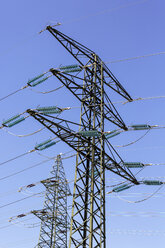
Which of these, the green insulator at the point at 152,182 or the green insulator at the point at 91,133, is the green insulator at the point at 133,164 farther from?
the green insulator at the point at 91,133

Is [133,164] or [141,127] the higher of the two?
[141,127]

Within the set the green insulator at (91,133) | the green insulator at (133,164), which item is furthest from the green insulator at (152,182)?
the green insulator at (91,133)

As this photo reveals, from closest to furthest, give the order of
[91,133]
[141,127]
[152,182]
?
[91,133] < [152,182] < [141,127]

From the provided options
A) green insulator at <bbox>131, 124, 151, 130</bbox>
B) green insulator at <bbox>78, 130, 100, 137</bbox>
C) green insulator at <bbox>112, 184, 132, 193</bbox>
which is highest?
green insulator at <bbox>131, 124, 151, 130</bbox>

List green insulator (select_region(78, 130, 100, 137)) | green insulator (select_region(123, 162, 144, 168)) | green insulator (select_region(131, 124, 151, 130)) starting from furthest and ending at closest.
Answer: green insulator (select_region(123, 162, 144, 168)) → green insulator (select_region(131, 124, 151, 130)) → green insulator (select_region(78, 130, 100, 137))

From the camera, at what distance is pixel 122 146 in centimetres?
1595

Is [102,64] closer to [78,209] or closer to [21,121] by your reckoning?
[21,121]

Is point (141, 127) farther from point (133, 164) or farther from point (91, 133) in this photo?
point (91, 133)

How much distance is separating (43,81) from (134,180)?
316 inches

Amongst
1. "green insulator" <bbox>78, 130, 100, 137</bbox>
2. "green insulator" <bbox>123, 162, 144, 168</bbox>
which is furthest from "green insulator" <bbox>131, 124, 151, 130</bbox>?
"green insulator" <bbox>78, 130, 100, 137</bbox>

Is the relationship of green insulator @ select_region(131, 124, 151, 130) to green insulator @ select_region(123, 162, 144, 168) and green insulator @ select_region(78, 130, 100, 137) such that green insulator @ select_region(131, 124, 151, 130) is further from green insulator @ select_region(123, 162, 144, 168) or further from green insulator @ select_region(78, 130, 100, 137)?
green insulator @ select_region(78, 130, 100, 137)

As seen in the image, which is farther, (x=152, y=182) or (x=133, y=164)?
(x=133, y=164)

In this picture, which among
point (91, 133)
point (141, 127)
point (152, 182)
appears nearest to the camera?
point (91, 133)

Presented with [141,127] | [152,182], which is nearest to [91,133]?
[141,127]
